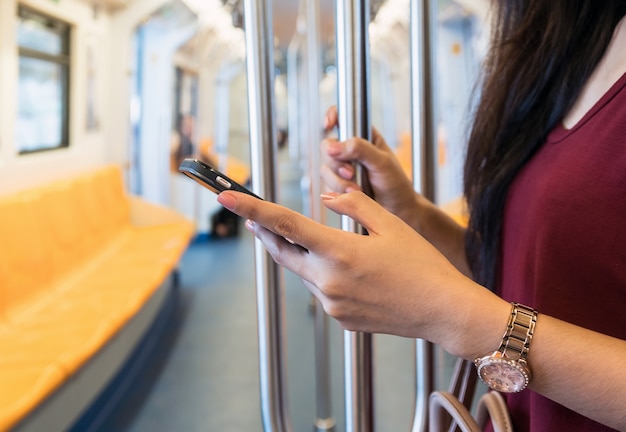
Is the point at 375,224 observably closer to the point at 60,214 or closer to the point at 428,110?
the point at 428,110

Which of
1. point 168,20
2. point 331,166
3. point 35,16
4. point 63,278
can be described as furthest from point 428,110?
point 168,20

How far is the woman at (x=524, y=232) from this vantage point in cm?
51

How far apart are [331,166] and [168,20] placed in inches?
211

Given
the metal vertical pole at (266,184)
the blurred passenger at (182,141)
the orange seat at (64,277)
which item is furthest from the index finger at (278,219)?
the blurred passenger at (182,141)

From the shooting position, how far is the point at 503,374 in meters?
0.54

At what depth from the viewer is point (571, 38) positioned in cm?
77

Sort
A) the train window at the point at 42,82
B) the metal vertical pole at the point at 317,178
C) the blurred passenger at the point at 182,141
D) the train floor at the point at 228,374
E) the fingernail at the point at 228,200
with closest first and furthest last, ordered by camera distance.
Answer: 1. the fingernail at the point at 228,200
2. the metal vertical pole at the point at 317,178
3. the train floor at the point at 228,374
4. the train window at the point at 42,82
5. the blurred passenger at the point at 182,141

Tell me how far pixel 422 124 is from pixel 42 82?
4.01 m

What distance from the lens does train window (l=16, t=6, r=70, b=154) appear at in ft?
12.0

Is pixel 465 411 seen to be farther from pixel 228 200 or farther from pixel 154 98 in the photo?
pixel 154 98

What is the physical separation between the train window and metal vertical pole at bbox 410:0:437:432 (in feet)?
11.5

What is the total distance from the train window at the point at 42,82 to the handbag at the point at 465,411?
3568 millimetres

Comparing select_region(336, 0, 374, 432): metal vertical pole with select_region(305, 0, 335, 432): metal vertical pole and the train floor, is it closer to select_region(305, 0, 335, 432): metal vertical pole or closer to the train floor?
select_region(305, 0, 335, 432): metal vertical pole

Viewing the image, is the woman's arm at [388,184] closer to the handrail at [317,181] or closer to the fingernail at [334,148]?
the fingernail at [334,148]
